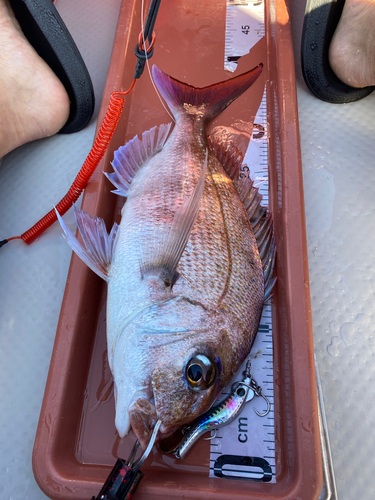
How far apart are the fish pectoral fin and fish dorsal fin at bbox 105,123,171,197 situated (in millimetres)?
163

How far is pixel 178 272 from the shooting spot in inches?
35.6

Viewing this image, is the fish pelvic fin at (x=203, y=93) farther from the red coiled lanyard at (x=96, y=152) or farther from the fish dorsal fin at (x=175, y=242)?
the fish dorsal fin at (x=175, y=242)

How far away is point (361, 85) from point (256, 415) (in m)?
1.42

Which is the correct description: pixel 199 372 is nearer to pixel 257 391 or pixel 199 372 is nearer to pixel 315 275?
pixel 257 391

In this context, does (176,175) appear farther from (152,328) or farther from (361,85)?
(361,85)

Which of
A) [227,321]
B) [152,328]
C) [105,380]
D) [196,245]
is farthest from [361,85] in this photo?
[105,380]

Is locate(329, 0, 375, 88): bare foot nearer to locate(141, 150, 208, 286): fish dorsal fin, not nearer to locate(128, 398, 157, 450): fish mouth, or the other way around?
locate(141, 150, 208, 286): fish dorsal fin

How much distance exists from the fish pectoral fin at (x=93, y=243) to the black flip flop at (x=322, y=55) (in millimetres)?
1148

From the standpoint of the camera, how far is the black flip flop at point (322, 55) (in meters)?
1.41

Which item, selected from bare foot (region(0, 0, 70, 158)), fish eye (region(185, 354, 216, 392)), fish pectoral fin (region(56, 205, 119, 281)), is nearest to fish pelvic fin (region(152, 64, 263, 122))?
bare foot (region(0, 0, 70, 158))

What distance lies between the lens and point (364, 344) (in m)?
1.18

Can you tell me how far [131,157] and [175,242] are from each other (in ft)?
1.63

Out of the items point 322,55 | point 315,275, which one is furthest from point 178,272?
point 322,55

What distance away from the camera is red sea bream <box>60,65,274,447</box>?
780 millimetres
